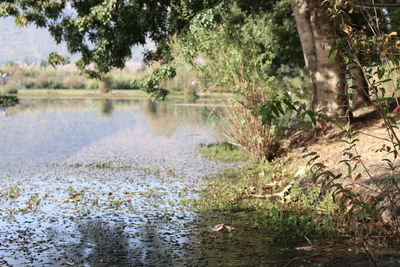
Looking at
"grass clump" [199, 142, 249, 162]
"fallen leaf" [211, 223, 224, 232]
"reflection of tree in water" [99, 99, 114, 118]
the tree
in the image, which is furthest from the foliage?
"reflection of tree in water" [99, 99, 114, 118]

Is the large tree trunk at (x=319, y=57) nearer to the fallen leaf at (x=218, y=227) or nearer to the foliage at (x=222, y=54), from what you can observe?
the foliage at (x=222, y=54)

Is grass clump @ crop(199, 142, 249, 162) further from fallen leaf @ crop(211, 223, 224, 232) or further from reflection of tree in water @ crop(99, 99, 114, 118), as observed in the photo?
reflection of tree in water @ crop(99, 99, 114, 118)

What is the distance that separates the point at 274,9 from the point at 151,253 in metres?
17.4

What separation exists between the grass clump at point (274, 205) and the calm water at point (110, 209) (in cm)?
30

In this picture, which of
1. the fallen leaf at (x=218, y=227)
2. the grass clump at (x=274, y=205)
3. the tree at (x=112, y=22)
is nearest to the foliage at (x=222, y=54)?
the tree at (x=112, y=22)

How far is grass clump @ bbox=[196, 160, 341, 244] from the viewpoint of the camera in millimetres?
5957

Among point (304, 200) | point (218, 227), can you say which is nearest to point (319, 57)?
point (304, 200)

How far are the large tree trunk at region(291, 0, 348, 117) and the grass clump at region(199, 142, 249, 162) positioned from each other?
194 centimetres

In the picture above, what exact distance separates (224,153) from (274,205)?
579cm

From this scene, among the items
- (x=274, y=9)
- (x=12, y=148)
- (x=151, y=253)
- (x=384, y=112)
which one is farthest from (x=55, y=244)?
(x=274, y=9)

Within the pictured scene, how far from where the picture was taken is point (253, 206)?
728cm

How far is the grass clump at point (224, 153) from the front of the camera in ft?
39.9

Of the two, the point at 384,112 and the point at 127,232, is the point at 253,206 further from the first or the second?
the point at 384,112

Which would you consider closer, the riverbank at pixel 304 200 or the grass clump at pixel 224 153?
the riverbank at pixel 304 200
